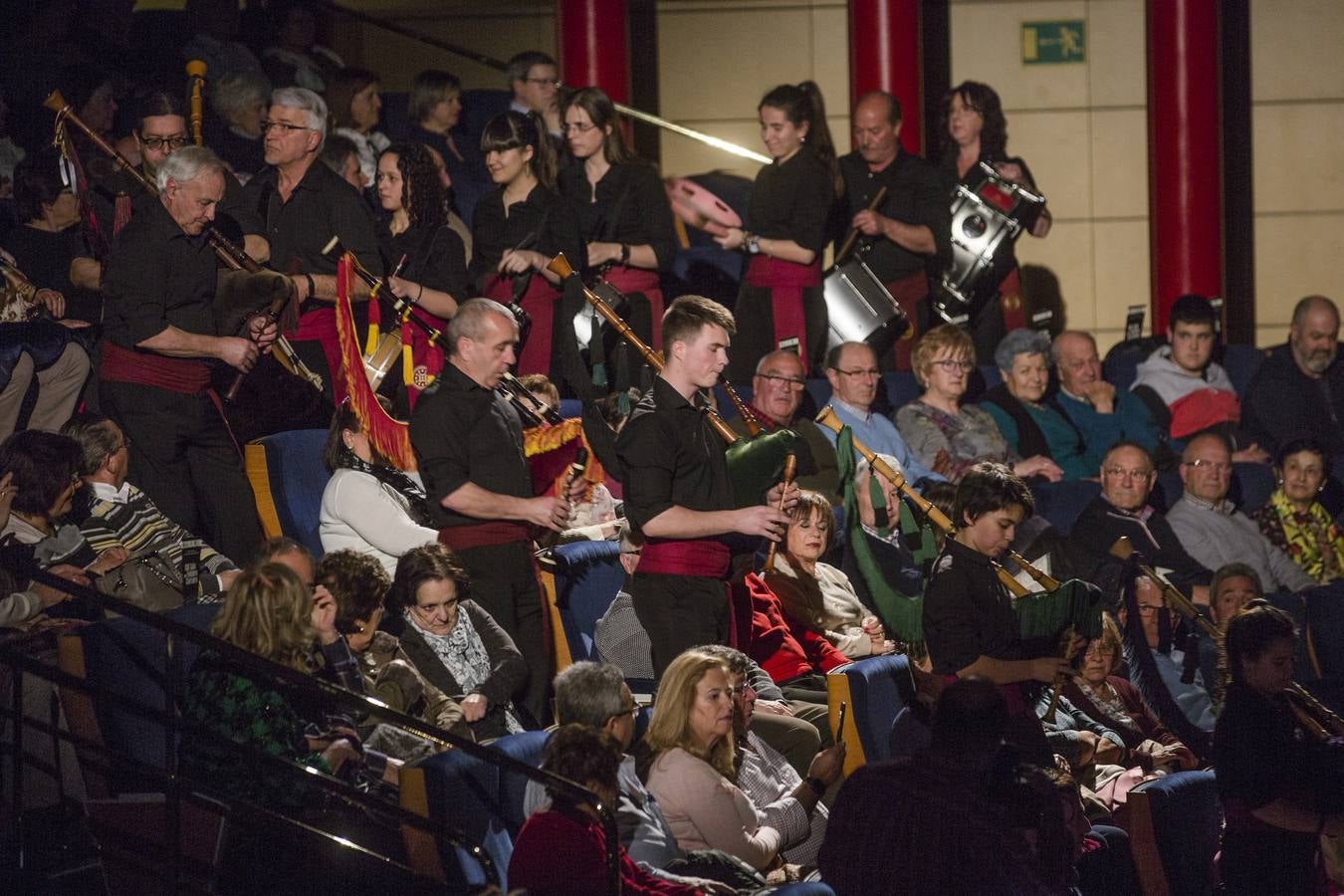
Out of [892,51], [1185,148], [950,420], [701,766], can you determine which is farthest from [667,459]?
[1185,148]

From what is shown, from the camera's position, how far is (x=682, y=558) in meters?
4.59

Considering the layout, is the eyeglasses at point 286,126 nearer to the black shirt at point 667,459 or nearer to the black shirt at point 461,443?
the black shirt at point 461,443

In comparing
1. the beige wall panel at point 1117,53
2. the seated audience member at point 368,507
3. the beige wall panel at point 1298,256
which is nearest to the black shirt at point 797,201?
the seated audience member at point 368,507

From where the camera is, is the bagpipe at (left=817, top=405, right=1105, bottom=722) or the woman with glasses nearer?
the bagpipe at (left=817, top=405, right=1105, bottom=722)

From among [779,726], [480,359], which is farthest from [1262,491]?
[480,359]

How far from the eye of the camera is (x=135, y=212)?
17.4 feet

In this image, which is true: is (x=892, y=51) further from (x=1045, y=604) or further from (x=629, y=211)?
(x=1045, y=604)

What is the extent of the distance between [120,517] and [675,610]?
1.49m

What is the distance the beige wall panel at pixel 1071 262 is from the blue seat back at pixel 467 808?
6990mm

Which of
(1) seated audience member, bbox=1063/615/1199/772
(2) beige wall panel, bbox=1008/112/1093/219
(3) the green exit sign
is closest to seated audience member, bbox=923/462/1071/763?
(1) seated audience member, bbox=1063/615/1199/772

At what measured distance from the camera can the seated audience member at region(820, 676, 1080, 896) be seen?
338 centimetres

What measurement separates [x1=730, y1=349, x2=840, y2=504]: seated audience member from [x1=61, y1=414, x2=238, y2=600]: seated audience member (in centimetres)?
192

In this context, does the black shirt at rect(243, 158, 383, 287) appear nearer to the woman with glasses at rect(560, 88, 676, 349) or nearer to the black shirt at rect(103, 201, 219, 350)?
the black shirt at rect(103, 201, 219, 350)

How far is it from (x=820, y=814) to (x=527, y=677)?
81cm
